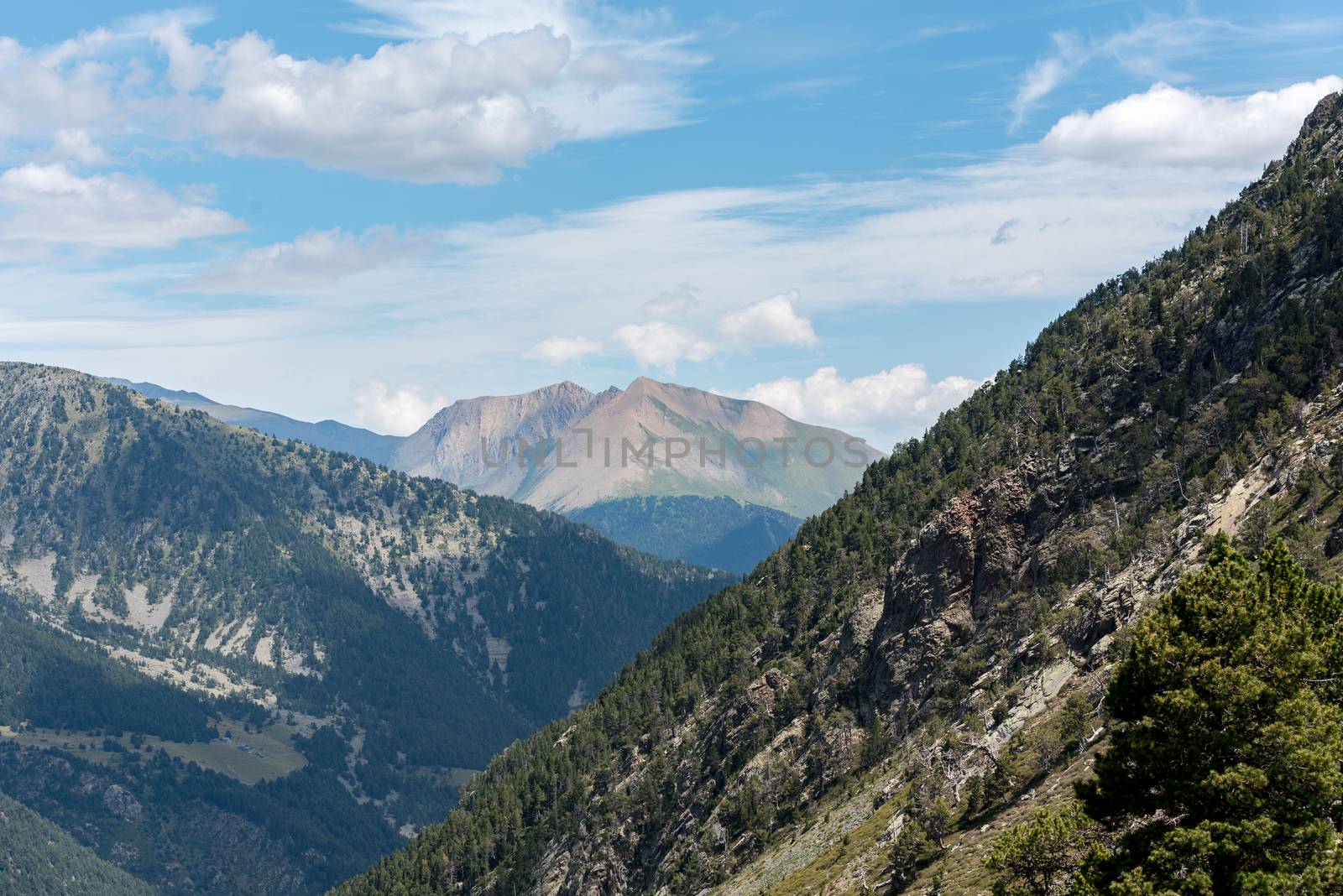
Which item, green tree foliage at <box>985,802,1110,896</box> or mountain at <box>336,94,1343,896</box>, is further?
mountain at <box>336,94,1343,896</box>

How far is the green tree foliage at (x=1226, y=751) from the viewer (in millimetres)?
49188

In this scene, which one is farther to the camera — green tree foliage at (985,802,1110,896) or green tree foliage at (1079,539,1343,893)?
green tree foliage at (985,802,1110,896)

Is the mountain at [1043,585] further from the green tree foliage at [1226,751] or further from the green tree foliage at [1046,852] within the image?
the green tree foliage at [1226,751]

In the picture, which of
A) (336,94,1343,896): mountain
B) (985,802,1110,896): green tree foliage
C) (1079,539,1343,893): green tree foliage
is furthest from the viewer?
(336,94,1343,896): mountain

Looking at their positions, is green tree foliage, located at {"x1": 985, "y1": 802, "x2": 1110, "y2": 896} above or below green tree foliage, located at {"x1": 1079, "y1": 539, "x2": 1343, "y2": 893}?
below

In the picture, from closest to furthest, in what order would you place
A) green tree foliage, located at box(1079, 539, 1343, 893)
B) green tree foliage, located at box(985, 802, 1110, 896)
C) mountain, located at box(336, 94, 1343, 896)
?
green tree foliage, located at box(1079, 539, 1343, 893), green tree foliage, located at box(985, 802, 1110, 896), mountain, located at box(336, 94, 1343, 896)

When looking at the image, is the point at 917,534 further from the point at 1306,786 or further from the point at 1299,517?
the point at 1306,786

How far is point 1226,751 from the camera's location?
50344 mm

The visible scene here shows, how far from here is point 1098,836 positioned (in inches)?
2244

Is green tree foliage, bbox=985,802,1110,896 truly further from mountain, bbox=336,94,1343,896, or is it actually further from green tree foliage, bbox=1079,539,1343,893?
mountain, bbox=336,94,1343,896

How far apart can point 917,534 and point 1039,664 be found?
58.3 m

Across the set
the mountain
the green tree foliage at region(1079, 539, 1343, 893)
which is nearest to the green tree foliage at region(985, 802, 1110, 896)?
the green tree foliage at region(1079, 539, 1343, 893)

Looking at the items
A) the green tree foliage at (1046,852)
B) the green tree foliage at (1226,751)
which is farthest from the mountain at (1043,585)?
the green tree foliage at (1226,751)

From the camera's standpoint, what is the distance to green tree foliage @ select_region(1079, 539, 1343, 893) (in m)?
49.2
